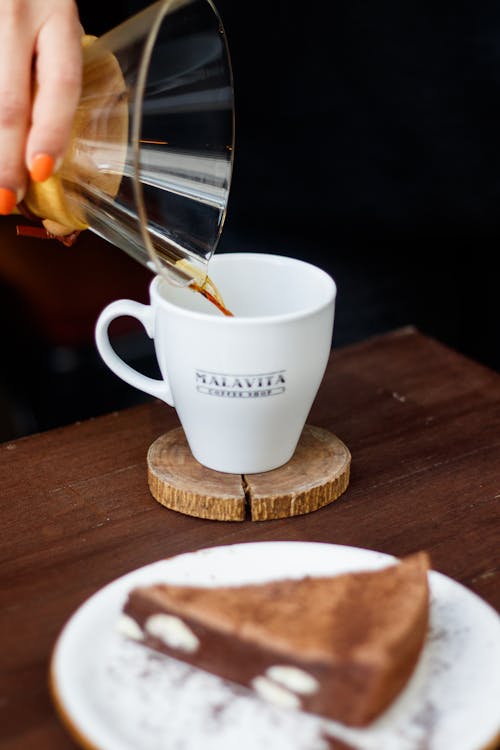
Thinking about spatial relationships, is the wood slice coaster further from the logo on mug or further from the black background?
the black background

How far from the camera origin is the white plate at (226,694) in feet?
1.67

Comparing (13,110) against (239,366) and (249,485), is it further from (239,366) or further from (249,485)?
(249,485)

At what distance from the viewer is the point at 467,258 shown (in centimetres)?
161

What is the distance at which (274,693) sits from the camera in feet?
1.79

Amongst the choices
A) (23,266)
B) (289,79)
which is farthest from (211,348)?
(23,266)

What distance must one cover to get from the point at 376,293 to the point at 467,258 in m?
0.21

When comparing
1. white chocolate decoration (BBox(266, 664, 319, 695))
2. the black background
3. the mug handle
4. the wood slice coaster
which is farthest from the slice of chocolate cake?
the black background

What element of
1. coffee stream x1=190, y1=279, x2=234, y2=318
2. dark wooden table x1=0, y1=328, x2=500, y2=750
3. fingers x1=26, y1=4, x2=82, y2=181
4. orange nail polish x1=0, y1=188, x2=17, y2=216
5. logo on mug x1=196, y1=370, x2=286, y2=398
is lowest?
dark wooden table x1=0, y1=328, x2=500, y2=750

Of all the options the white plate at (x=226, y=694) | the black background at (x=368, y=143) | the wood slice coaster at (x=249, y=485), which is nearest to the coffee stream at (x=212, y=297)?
the wood slice coaster at (x=249, y=485)

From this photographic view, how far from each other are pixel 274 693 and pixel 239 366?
30 centimetres

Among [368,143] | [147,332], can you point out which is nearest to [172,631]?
[147,332]

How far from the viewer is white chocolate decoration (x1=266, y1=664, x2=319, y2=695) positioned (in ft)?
1.75

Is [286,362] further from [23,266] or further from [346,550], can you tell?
[23,266]

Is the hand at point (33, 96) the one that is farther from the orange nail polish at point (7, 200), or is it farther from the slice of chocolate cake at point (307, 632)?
the slice of chocolate cake at point (307, 632)
